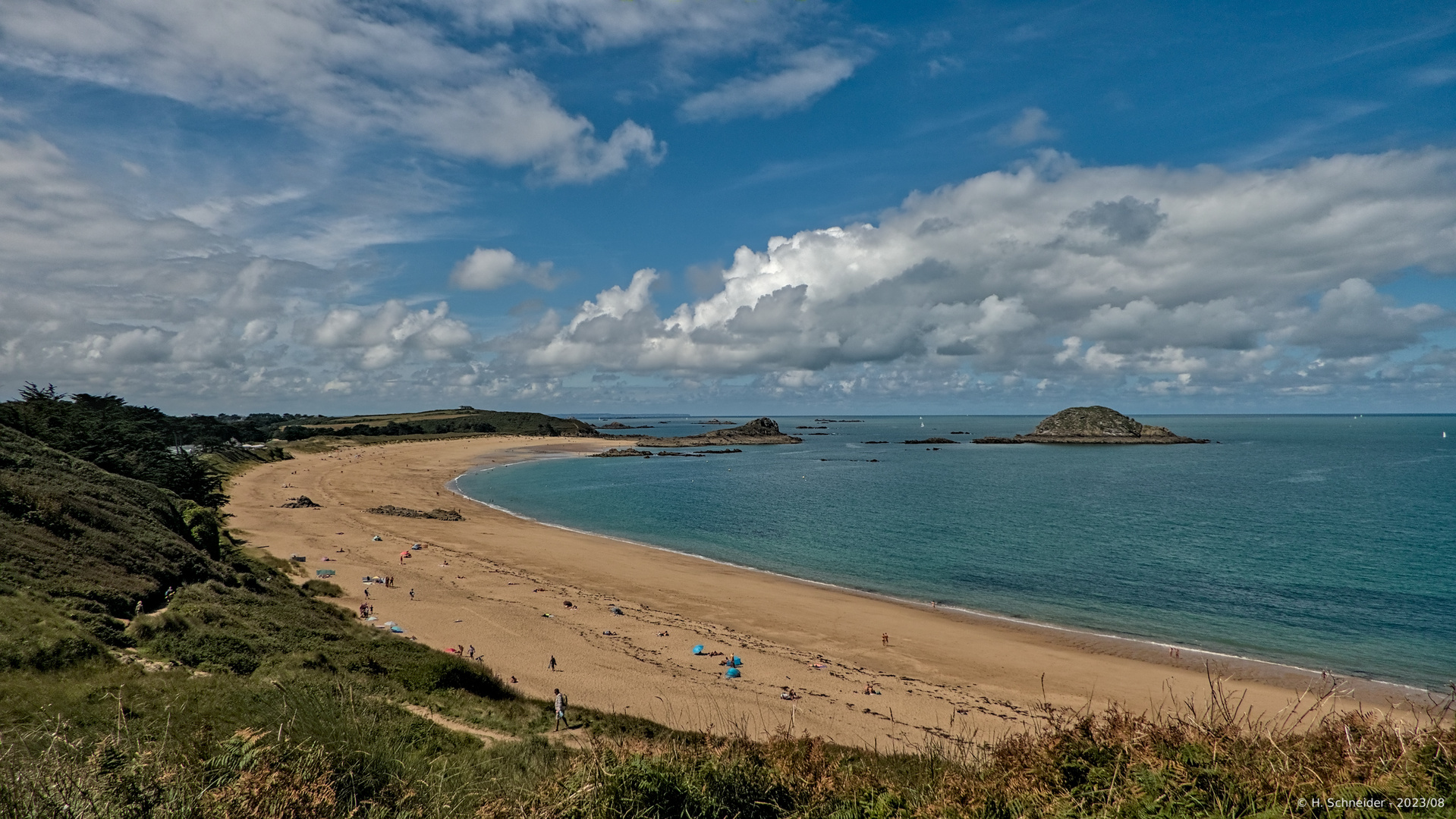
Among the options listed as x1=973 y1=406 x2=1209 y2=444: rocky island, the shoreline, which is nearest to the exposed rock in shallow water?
the shoreline

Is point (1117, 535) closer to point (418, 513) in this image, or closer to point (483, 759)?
point (483, 759)

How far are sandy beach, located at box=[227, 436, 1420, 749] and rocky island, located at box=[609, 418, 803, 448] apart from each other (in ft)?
394

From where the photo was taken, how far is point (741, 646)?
2827cm

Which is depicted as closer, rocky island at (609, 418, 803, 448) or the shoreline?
the shoreline

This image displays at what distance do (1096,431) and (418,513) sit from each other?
16994cm

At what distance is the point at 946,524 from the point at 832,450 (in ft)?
321

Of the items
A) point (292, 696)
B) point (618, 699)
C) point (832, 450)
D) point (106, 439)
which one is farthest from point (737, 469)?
point (292, 696)

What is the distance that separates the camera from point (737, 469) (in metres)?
108

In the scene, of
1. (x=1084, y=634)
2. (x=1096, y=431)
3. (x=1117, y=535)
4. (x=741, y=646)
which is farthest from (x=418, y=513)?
(x=1096, y=431)

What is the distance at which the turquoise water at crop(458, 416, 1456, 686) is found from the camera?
30750 millimetres

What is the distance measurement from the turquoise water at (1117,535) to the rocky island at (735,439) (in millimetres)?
61396

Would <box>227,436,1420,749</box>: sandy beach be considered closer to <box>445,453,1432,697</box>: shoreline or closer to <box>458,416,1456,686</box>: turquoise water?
<box>445,453,1432,697</box>: shoreline

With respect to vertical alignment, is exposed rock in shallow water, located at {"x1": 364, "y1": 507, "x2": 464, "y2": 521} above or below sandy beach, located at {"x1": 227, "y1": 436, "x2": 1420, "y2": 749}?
above

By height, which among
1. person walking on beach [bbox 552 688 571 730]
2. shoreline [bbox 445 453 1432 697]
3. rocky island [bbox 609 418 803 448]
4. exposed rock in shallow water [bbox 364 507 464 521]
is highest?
rocky island [bbox 609 418 803 448]
